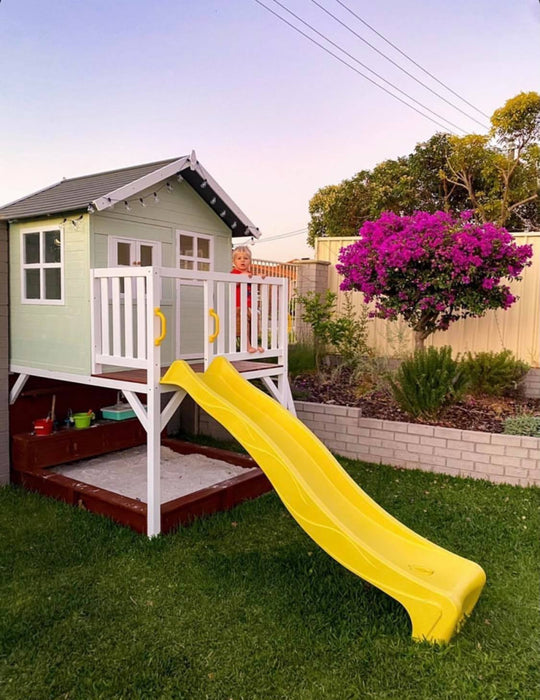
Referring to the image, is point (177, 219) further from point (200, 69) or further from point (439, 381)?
point (439, 381)

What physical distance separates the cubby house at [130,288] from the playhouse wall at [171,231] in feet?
0.04

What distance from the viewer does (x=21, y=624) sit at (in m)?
2.81

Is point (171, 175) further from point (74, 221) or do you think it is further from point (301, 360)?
point (301, 360)

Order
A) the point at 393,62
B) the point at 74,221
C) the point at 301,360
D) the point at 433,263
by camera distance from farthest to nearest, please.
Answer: the point at 393,62
the point at 301,360
the point at 433,263
the point at 74,221

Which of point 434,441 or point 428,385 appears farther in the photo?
point 428,385

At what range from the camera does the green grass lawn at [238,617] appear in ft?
7.93

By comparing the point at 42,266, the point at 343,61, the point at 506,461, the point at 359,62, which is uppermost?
the point at 359,62

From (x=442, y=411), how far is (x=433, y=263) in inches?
73.0

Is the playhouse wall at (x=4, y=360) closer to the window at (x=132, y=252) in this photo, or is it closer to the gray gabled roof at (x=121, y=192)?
the gray gabled roof at (x=121, y=192)

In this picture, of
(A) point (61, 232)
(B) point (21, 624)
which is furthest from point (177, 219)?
(B) point (21, 624)

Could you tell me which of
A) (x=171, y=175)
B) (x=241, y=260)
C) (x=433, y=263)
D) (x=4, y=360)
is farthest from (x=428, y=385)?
(x=4, y=360)

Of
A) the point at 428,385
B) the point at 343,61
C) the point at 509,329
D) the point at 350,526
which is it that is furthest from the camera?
the point at 343,61

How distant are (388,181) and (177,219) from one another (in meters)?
15.9

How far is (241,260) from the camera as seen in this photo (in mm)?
5805
